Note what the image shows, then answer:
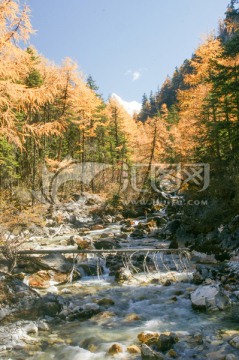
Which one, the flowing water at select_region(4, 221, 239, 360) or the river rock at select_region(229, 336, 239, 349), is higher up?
the river rock at select_region(229, 336, 239, 349)

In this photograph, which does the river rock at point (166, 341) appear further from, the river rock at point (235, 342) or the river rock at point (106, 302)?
the river rock at point (106, 302)

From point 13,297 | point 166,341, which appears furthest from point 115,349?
point 13,297

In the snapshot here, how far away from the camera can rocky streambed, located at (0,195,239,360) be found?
18.2 ft

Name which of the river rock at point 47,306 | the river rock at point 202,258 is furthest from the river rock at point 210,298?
the river rock at point 202,258

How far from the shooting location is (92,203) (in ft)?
90.9

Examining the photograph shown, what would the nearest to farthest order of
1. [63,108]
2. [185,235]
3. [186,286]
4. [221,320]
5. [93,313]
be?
[221,320] → [93,313] → [186,286] → [185,235] → [63,108]

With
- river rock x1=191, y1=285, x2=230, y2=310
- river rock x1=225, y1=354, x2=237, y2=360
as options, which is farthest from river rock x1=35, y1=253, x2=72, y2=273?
river rock x1=225, y1=354, x2=237, y2=360

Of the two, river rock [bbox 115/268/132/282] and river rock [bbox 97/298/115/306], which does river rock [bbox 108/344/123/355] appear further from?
river rock [bbox 115/268/132/282]

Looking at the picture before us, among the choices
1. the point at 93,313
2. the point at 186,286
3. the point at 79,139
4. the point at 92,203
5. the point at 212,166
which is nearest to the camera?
the point at 93,313

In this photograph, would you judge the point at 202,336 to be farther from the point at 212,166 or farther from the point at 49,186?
the point at 49,186

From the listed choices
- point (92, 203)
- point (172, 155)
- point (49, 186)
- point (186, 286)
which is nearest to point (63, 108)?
point (49, 186)

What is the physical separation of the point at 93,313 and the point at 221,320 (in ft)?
9.83

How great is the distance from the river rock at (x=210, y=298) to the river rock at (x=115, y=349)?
2.73m

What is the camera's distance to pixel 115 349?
5.54 metres
